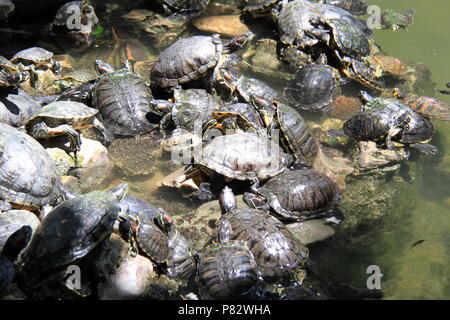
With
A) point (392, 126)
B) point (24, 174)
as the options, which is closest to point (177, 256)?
point (24, 174)

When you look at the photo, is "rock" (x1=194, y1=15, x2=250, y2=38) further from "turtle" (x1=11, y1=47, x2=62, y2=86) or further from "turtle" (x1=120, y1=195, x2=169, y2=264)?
"turtle" (x1=120, y1=195, x2=169, y2=264)

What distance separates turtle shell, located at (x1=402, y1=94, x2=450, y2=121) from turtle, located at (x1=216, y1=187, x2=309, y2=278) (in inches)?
146

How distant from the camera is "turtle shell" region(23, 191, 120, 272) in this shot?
377 centimetres

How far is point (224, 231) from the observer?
4.39m

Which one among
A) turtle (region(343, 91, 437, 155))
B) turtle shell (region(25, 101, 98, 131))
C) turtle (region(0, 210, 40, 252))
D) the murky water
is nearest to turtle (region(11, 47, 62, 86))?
turtle shell (region(25, 101, 98, 131))

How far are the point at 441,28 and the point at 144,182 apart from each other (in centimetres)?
781

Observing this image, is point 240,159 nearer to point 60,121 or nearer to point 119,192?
point 119,192

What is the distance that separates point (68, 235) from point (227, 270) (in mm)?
1549

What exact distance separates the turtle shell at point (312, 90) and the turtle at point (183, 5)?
120 inches

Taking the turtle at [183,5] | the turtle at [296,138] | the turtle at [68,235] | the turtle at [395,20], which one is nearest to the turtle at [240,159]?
the turtle at [296,138]

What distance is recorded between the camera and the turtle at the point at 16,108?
221 inches

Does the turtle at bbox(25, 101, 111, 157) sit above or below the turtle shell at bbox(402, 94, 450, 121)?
below

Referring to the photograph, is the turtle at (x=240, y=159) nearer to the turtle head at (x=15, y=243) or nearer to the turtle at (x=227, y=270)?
the turtle at (x=227, y=270)
